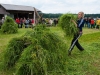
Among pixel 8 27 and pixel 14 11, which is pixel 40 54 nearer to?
pixel 8 27

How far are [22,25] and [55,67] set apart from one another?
Answer: 79.4ft

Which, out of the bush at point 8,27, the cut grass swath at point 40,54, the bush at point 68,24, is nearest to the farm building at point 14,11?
the bush at point 8,27

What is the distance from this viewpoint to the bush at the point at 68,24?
26.9ft

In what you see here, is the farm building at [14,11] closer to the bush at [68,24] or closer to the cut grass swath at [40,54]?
the bush at [68,24]

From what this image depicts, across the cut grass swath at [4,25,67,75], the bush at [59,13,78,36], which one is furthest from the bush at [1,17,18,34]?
the cut grass swath at [4,25,67,75]

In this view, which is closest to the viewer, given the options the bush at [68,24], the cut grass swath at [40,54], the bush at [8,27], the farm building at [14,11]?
the cut grass swath at [40,54]

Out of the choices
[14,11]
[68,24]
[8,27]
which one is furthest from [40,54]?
[14,11]

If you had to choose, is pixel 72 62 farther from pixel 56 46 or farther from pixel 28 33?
pixel 28 33

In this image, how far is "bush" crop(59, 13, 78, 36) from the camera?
8195 mm

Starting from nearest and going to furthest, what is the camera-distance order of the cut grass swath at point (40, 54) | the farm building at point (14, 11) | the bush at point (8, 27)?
the cut grass swath at point (40, 54) → the bush at point (8, 27) → the farm building at point (14, 11)

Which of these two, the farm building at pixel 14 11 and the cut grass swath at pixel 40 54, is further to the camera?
the farm building at pixel 14 11

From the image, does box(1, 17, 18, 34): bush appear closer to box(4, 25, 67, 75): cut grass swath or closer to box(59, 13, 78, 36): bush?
box(59, 13, 78, 36): bush

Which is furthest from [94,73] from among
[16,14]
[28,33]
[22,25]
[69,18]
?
[16,14]

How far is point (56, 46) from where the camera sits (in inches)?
236
